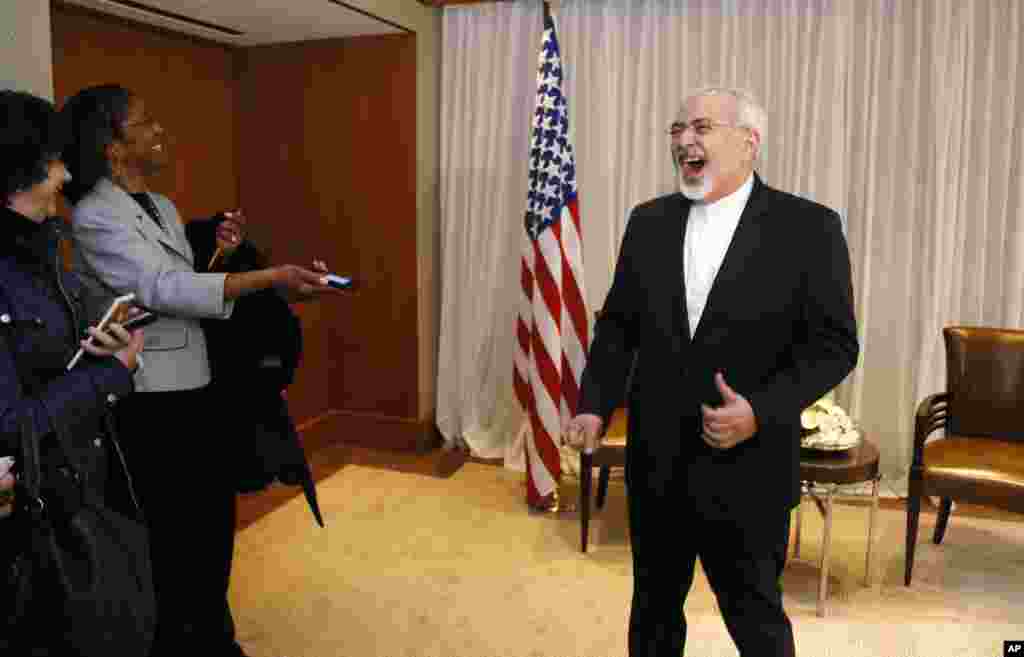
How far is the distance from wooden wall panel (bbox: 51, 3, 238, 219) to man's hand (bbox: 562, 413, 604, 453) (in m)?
2.32

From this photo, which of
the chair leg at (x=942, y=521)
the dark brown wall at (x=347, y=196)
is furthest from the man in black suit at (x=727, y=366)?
the dark brown wall at (x=347, y=196)

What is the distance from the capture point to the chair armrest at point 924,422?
10.6 feet

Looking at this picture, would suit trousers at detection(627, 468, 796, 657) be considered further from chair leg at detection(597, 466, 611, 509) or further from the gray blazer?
chair leg at detection(597, 466, 611, 509)

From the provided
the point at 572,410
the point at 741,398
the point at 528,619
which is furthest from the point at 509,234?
the point at 741,398

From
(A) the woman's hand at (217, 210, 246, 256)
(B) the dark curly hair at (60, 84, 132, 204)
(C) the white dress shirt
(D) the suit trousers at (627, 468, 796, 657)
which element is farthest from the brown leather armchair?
(B) the dark curly hair at (60, 84, 132, 204)

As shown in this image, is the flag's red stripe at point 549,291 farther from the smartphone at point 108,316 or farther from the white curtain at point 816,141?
the smartphone at point 108,316

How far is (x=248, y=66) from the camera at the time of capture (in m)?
4.84

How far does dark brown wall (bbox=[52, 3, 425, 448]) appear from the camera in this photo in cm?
456

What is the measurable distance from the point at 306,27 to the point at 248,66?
65 centimetres

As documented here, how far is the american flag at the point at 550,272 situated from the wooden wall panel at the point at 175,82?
1655 millimetres

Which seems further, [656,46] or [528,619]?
[656,46]

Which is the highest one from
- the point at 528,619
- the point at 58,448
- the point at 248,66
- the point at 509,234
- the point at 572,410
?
the point at 248,66

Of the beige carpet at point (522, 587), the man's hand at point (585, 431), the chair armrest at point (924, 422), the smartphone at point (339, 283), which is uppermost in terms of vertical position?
the smartphone at point (339, 283)

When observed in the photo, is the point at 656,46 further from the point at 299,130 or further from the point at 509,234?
the point at 299,130
